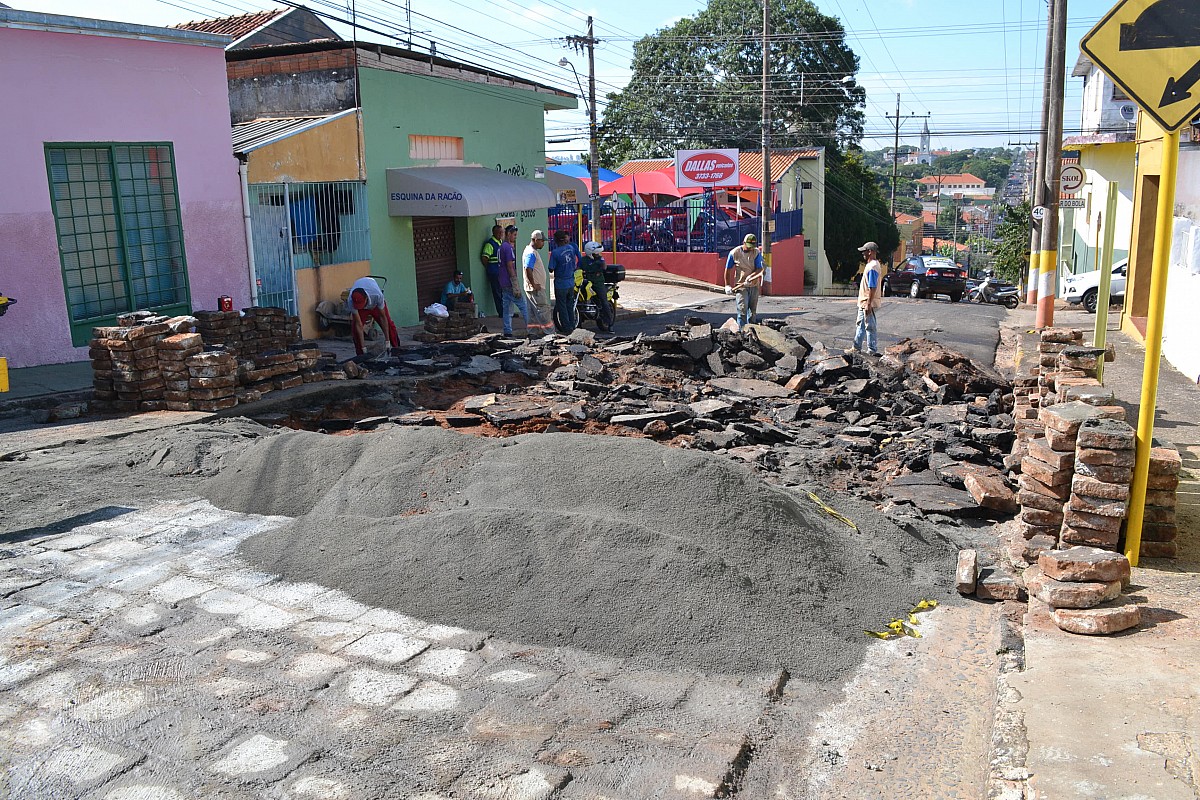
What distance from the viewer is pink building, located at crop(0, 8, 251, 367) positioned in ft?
37.2

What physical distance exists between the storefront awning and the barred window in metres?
4.91

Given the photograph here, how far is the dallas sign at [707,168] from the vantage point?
32750mm

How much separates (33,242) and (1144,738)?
12145 mm

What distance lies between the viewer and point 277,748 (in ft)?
12.7

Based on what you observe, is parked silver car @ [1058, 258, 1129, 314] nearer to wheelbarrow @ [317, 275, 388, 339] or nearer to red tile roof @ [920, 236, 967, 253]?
wheelbarrow @ [317, 275, 388, 339]

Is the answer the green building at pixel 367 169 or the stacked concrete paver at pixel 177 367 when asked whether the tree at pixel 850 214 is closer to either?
the green building at pixel 367 169

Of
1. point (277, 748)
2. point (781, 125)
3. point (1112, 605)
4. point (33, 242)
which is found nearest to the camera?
point (277, 748)

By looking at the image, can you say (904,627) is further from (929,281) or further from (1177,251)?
(929,281)

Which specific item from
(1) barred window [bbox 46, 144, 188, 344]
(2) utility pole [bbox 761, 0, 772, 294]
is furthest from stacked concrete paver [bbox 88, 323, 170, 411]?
(2) utility pole [bbox 761, 0, 772, 294]

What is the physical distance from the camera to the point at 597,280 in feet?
56.0

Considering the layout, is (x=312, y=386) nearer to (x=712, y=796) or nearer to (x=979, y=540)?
(x=979, y=540)

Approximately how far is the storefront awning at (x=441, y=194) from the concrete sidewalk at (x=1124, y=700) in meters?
13.9

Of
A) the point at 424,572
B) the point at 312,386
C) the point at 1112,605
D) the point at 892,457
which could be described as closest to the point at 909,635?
the point at 1112,605

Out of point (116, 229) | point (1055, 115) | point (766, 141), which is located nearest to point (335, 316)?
point (116, 229)
